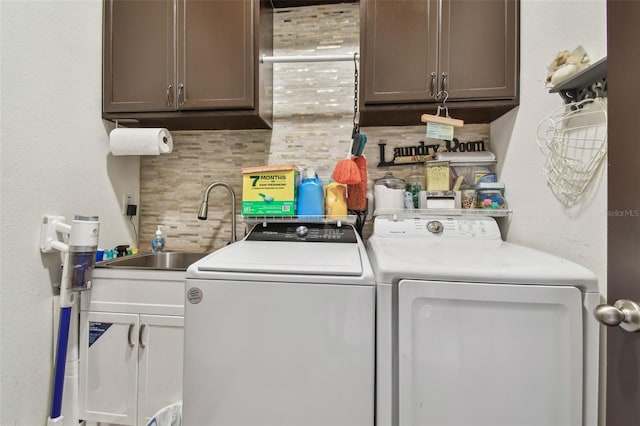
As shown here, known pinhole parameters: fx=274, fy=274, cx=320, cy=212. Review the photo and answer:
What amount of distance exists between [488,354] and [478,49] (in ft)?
4.85

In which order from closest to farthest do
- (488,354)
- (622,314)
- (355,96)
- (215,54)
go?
(622,314) < (488,354) < (215,54) < (355,96)

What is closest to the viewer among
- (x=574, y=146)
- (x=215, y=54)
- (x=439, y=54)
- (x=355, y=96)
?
(x=574, y=146)

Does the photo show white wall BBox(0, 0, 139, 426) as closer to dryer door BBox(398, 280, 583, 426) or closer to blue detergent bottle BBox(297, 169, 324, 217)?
blue detergent bottle BBox(297, 169, 324, 217)

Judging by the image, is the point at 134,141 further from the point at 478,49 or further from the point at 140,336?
the point at 478,49

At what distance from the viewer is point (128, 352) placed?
1.38 metres

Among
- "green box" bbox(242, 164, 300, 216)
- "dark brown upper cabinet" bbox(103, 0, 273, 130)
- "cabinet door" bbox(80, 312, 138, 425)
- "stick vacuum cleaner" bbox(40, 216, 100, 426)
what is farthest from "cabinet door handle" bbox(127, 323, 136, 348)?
"dark brown upper cabinet" bbox(103, 0, 273, 130)

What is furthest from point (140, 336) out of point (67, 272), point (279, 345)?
point (279, 345)

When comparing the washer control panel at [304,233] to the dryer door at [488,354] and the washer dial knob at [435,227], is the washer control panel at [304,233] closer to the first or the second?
the washer dial knob at [435,227]

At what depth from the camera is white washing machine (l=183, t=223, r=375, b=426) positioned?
89 cm

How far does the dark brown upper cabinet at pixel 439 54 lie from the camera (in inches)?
56.7

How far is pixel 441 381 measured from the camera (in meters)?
0.85

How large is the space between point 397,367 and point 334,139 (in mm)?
1449

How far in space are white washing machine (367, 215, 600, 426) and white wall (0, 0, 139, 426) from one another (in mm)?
1553

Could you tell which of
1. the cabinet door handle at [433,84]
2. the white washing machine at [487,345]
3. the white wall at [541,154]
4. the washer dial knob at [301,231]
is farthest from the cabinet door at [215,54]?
the white wall at [541,154]
